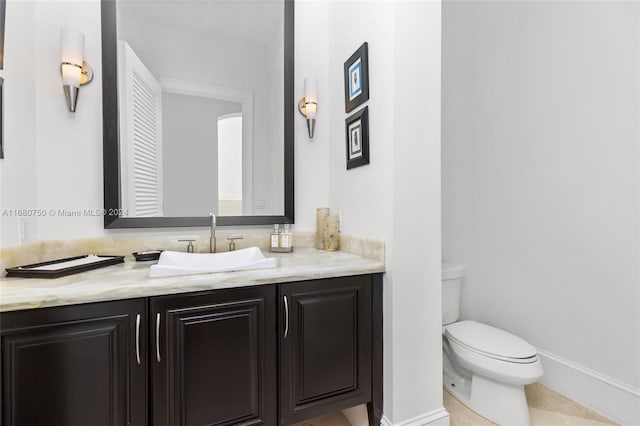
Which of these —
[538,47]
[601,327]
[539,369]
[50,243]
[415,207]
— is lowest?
[539,369]

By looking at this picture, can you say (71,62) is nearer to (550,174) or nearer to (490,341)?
(490,341)

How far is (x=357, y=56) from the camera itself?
1.56 meters

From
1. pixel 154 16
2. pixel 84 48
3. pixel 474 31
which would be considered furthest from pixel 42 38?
pixel 474 31

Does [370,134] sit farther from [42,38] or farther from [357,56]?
[42,38]

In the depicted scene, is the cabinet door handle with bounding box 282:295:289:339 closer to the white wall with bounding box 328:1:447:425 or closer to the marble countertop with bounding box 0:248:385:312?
the marble countertop with bounding box 0:248:385:312

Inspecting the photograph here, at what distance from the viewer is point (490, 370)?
59.2 inches

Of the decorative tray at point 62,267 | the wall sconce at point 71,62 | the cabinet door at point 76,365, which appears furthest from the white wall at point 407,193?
the wall sconce at point 71,62

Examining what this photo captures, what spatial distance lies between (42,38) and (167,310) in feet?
4.63

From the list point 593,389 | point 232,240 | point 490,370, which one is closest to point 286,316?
point 232,240

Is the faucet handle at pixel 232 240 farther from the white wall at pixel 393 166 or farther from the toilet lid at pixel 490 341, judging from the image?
the toilet lid at pixel 490 341

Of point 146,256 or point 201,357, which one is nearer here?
point 201,357

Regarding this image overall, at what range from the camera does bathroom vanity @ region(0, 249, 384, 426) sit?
92 centimetres

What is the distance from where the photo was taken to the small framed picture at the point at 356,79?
1.49 m

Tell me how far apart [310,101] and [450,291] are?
1536 mm
